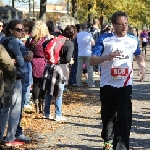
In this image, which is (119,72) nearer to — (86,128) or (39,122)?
(86,128)

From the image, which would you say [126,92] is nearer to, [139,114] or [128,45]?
[128,45]

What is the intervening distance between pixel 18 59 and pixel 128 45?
1569 millimetres

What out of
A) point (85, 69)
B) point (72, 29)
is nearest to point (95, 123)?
point (72, 29)

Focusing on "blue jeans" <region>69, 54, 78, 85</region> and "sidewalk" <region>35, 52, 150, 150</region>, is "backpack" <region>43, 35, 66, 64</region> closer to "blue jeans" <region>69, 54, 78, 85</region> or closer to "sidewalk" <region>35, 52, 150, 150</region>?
"sidewalk" <region>35, 52, 150, 150</region>

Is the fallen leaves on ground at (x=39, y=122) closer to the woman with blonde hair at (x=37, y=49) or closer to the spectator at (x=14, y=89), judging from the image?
the spectator at (x=14, y=89)

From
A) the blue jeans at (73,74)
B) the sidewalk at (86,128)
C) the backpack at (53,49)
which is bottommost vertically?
the sidewalk at (86,128)

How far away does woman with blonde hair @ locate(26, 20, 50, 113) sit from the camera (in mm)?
8992

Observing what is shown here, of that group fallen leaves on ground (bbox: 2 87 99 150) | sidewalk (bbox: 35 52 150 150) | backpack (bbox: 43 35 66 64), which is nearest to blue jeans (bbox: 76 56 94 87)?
sidewalk (bbox: 35 52 150 150)

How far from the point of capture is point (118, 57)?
618cm

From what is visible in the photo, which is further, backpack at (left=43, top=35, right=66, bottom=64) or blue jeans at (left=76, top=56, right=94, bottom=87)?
blue jeans at (left=76, top=56, right=94, bottom=87)

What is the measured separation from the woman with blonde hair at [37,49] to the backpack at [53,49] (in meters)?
0.19

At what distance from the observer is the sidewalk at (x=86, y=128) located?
7383 mm

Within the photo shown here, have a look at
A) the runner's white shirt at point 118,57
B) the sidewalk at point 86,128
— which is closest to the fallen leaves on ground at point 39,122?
the sidewalk at point 86,128

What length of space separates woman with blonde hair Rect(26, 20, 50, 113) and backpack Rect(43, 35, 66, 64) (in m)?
0.19
